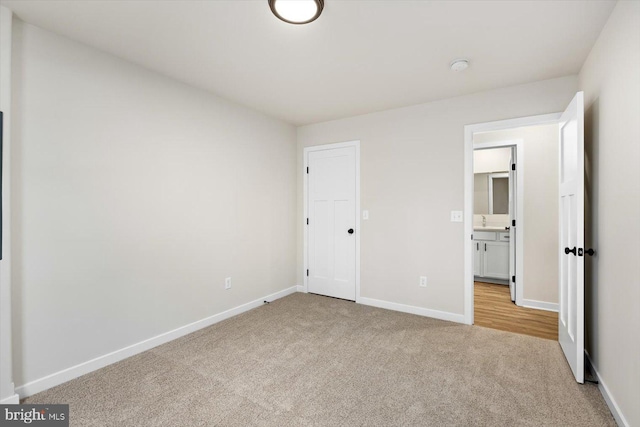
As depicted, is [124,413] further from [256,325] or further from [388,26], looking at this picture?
[388,26]

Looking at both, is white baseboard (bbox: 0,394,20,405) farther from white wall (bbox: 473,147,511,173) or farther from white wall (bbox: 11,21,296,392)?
white wall (bbox: 473,147,511,173)

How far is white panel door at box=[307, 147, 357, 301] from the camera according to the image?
401cm

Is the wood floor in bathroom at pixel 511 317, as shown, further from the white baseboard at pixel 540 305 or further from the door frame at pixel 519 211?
the door frame at pixel 519 211

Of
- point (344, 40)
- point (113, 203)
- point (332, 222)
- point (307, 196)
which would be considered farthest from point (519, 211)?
point (113, 203)

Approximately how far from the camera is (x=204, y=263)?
312 centimetres

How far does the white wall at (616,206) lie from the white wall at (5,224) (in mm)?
3450

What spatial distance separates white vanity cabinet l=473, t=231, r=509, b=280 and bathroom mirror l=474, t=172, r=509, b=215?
753mm

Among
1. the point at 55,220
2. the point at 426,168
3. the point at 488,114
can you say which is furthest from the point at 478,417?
the point at 55,220

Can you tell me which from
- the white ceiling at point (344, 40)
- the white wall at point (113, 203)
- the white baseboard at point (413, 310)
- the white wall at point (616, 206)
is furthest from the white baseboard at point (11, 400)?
the white wall at point (616, 206)

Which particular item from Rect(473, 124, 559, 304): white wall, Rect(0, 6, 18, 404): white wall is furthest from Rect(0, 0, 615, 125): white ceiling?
Rect(473, 124, 559, 304): white wall

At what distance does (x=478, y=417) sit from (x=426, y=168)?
2.43 metres

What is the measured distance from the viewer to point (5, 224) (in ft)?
5.97

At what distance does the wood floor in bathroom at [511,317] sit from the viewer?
306 centimetres

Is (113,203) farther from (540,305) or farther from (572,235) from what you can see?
(540,305)
